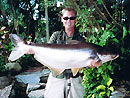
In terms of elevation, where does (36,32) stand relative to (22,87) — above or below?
above

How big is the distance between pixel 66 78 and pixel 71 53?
927mm

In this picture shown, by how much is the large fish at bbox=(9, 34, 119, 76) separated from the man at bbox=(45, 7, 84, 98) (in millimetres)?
595

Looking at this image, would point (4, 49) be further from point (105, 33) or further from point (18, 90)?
point (105, 33)

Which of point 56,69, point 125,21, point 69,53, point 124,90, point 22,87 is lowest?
point 22,87

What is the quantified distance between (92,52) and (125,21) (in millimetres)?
2957

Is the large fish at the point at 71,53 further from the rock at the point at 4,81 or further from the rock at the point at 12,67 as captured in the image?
the rock at the point at 12,67

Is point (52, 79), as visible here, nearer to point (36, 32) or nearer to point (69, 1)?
point (69, 1)

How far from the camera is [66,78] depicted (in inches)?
105

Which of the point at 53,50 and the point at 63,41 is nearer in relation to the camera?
the point at 53,50

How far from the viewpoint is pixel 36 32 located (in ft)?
37.9

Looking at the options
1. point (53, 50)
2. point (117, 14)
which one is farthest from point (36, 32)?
point (53, 50)

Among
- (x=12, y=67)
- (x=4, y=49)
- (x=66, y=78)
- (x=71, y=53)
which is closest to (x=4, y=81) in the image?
(x=12, y=67)

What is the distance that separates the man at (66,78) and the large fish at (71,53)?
60 cm

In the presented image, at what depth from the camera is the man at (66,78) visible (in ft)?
7.98
